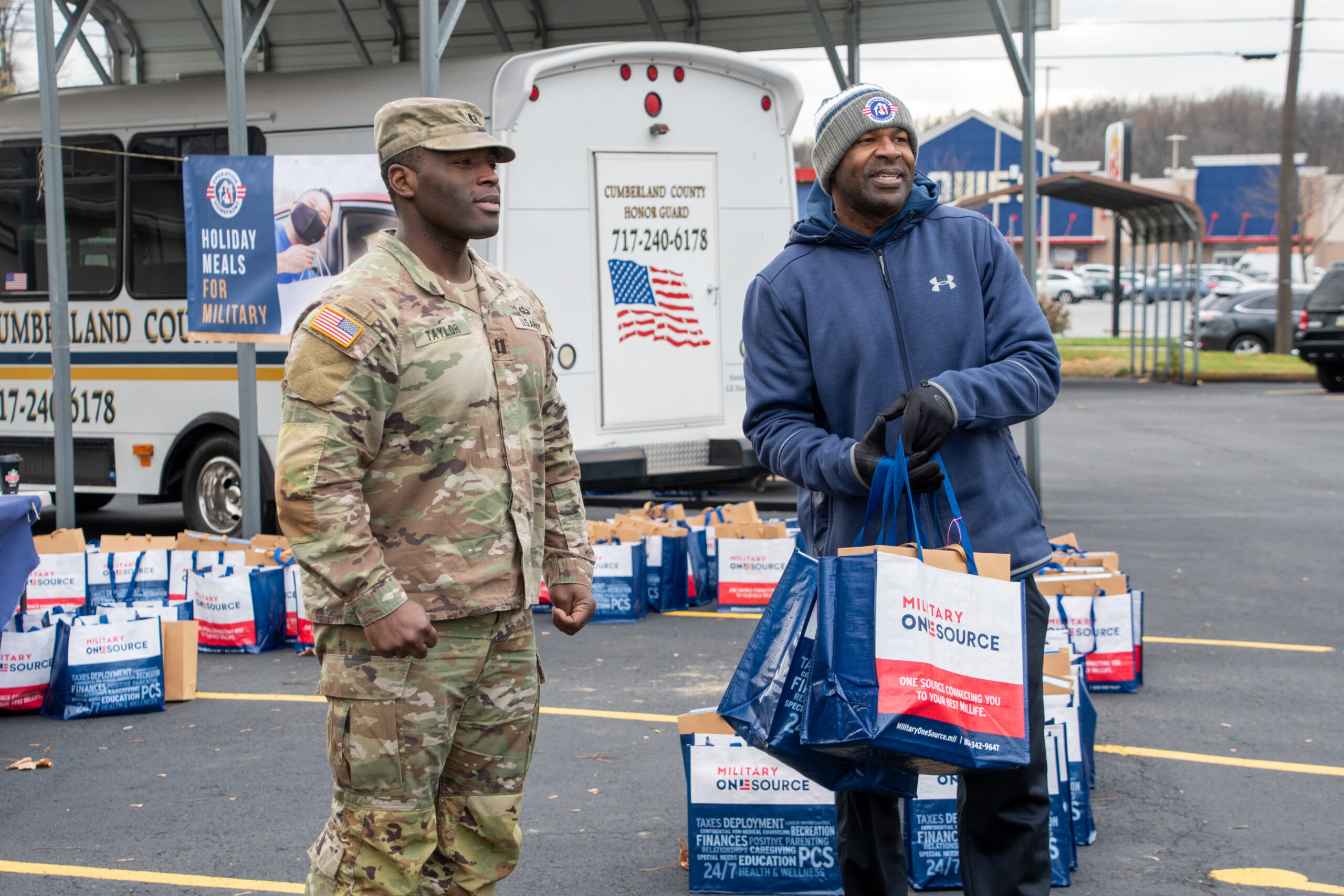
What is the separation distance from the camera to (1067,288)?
171 ft

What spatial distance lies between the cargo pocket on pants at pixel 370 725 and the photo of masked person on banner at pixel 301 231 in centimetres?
538

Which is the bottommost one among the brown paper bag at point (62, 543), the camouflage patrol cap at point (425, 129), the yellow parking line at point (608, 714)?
the yellow parking line at point (608, 714)

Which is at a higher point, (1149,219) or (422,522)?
(1149,219)

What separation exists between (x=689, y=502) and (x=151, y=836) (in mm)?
7403

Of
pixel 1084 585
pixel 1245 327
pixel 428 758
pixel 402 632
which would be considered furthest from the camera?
pixel 1245 327

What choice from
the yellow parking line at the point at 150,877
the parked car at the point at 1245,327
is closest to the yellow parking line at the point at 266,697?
the yellow parking line at the point at 150,877

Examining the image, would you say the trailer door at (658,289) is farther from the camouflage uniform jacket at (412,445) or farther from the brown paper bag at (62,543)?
the camouflage uniform jacket at (412,445)

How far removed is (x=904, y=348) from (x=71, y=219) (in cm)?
879

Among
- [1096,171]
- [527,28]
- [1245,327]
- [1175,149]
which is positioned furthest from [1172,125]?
[527,28]

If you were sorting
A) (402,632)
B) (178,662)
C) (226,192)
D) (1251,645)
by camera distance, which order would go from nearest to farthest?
(402,632)
(178,662)
(1251,645)
(226,192)

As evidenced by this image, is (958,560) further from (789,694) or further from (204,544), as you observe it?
(204,544)

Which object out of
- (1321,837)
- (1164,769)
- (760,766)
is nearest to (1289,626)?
(1164,769)

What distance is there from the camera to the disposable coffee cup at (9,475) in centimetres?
557

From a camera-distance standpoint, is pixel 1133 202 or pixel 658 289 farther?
pixel 1133 202
